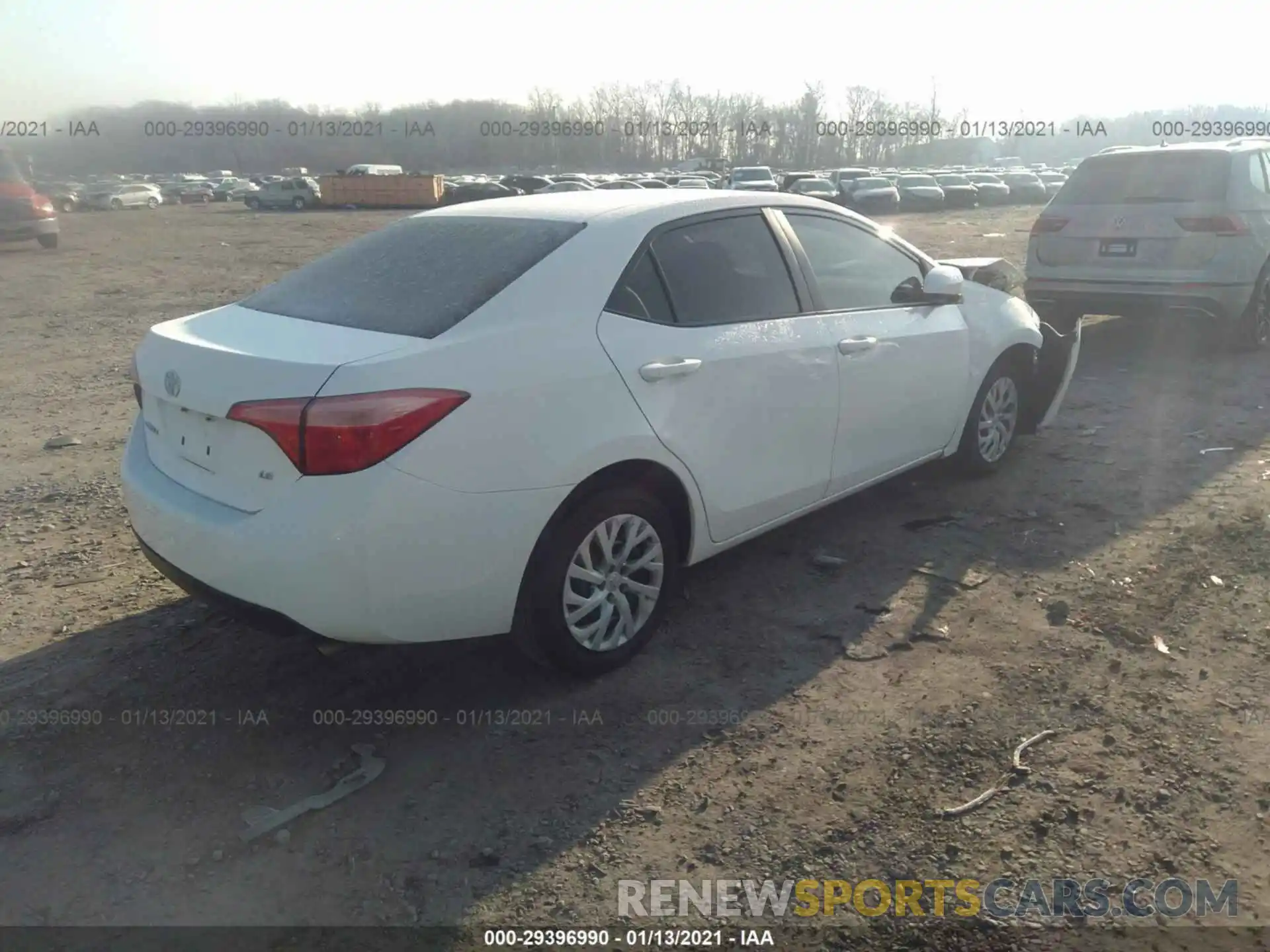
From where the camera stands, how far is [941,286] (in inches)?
180

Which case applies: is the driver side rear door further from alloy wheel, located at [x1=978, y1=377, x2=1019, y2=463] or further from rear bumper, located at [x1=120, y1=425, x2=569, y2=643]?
rear bumper, located at [x1=120, y1=425, x2=569, y2=643]

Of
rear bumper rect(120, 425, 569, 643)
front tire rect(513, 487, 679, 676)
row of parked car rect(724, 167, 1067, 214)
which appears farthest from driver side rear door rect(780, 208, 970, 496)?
row of parked car rect(724, 167, 1067, 214)

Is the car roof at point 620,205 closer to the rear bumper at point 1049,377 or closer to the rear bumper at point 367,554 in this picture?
the rear bumper at point 367,554

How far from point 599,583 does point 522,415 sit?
2.31 ft

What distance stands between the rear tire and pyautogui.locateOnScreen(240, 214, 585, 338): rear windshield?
23.0ft

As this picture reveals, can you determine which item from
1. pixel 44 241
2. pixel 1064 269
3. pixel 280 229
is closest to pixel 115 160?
pixel 280 229

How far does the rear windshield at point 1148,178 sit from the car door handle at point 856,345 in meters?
5.21

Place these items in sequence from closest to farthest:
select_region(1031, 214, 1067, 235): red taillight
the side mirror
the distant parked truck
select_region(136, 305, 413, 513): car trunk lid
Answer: select_region(136, 305, 413, 513): car trunk lid, the side mirror, select_region(1031, 214, 1067, 235): red taillight, the distant parked truck

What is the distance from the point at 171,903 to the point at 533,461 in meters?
1.50

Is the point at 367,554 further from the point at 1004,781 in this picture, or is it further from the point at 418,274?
the point at 1004,781

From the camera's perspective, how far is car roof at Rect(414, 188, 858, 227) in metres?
3.59

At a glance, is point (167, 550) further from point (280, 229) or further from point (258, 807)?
point (280, 229)

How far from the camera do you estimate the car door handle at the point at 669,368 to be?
3314 millimetres

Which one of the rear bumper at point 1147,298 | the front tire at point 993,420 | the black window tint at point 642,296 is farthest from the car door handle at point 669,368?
the rear bumper at point 1147,298
